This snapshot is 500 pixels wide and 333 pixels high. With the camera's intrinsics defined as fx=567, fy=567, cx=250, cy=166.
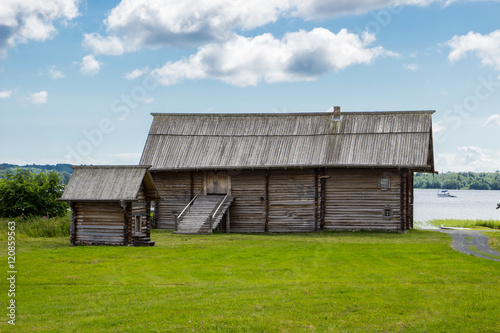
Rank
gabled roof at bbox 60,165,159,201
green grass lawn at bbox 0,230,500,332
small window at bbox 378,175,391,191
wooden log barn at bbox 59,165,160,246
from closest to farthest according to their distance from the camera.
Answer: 1. green grass lawn at bbox 0,230,500,332
2. gabled roof at bbox 60,165,159,201
3. wooden log barn at bbox 59,165,160,246
4. small window at bbox 378,175,391,191

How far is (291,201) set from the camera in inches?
1554

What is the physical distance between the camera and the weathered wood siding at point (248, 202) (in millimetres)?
39906

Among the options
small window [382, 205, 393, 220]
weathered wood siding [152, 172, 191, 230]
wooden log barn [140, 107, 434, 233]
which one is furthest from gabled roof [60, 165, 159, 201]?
small window [382, 205, 393, 220]

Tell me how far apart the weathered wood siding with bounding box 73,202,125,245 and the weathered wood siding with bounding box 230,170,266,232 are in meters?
12.9

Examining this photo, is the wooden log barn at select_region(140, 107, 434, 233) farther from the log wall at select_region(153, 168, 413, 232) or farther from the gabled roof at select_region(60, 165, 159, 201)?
the gabled roof at select_region(60, 165, 159, 201)

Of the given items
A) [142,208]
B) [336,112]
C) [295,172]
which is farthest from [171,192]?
[336,112]

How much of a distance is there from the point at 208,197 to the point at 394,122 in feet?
47.6

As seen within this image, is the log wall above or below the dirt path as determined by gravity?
above

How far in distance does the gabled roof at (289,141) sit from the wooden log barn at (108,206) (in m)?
11.3

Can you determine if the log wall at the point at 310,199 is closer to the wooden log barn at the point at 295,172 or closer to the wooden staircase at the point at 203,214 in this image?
the wooden log barn at the point at 295,172

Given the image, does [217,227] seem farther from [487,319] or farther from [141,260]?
[487,319]

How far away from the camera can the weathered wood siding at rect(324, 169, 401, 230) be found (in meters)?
38.0

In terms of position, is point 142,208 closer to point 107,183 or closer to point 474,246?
point 107,183

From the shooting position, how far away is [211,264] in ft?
73.5
